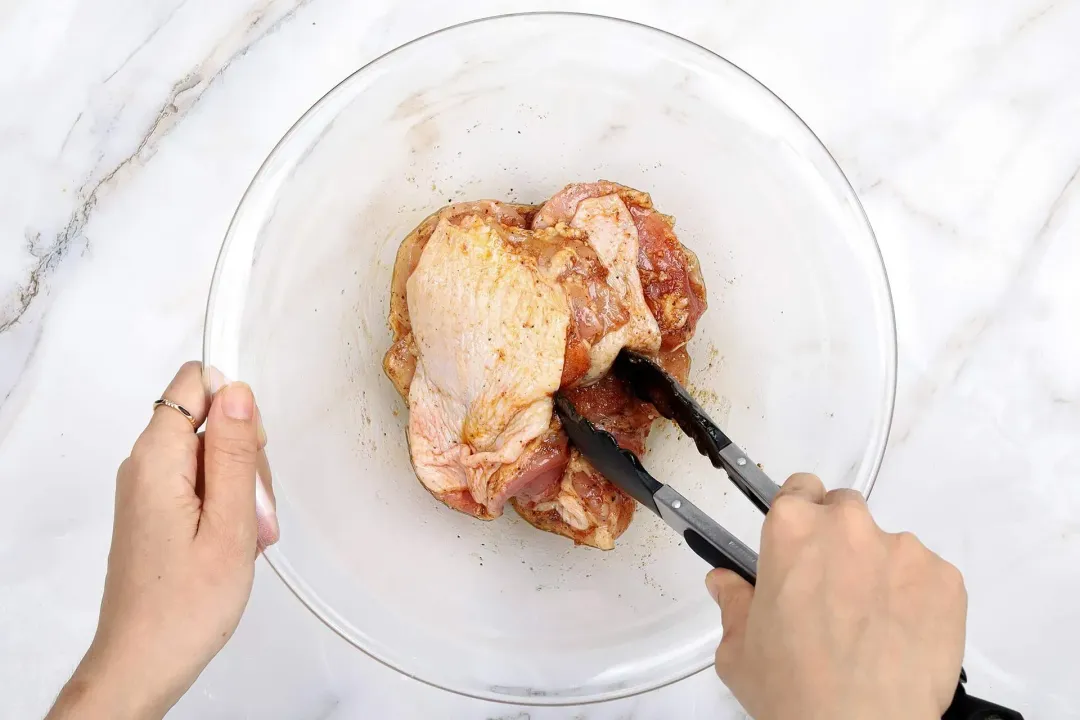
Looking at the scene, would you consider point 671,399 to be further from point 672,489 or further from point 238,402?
point 238,402

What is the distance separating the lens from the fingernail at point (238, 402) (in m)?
1.40

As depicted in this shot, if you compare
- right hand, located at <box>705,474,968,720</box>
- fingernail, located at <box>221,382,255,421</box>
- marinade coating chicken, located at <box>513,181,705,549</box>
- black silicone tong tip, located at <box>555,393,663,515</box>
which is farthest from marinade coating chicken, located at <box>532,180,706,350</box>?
fingernail, located at <box>221,382,255,421</box>

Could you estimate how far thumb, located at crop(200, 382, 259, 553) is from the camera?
1.37 meters

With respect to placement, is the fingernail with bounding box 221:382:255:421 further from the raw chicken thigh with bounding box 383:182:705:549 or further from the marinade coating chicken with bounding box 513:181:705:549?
the marinade coating chicken with bounding box 513:181:705:549

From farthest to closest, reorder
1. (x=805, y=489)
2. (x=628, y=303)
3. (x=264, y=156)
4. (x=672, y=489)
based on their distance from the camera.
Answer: (x=264, y=156), (x=628, y=303), (x=672, y=489), (x=805, y=489)

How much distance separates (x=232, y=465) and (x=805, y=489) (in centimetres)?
98

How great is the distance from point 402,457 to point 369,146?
0.67 metres

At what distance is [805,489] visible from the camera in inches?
47.8

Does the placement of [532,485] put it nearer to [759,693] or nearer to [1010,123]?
[759,693]

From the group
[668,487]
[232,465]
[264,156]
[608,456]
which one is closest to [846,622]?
[668,487]

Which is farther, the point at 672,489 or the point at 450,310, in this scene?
the point at 450,310

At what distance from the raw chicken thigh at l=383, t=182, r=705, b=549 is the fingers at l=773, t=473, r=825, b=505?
0.42 m

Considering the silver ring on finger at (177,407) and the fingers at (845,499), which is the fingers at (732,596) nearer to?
the fingers at (845,499)

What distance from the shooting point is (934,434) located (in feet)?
6.31
